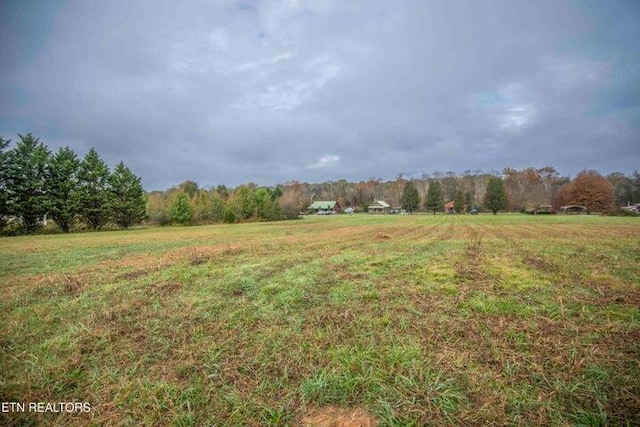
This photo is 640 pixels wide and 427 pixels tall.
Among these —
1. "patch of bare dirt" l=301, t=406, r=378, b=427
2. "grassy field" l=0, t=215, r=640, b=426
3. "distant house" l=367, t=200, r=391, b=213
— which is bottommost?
"patch of bare dirt" l=301, t=406, r=378, b=427

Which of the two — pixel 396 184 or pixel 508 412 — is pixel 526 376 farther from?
pixel 396 184

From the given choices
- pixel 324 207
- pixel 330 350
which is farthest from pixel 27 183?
pixel 324 207

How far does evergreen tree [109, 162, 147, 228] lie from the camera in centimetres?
4459

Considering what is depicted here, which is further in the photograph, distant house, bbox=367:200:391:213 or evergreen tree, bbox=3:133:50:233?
distant house, bbox=367:200:391:213

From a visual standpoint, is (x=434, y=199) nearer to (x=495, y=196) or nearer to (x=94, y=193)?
(x=495, y=196)

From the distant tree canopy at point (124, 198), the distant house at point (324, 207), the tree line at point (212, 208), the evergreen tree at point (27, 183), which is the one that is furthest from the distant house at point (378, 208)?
the evergreen tree at point (27, 183)

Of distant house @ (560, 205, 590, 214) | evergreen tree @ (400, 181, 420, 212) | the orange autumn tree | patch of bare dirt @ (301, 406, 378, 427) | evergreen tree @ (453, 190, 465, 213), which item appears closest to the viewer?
patch of bare dirt @ (301, 406, 378, 427)

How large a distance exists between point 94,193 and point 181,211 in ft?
43.4

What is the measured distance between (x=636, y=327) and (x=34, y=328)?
968 cm

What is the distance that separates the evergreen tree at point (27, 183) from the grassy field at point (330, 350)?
1534 inches

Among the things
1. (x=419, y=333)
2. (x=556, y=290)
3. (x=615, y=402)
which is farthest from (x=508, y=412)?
(x=556, y=290)

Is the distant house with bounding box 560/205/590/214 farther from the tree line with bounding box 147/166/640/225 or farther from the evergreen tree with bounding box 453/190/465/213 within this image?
the evergreen tree with bounding box 453/190/465/213

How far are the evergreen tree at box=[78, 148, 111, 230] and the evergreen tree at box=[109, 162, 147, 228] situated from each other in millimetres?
1093

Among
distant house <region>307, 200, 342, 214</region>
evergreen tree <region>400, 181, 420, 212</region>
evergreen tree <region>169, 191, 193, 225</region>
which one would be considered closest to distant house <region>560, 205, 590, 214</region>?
evergreen tree <region>400, 181, 420, 212</region>
